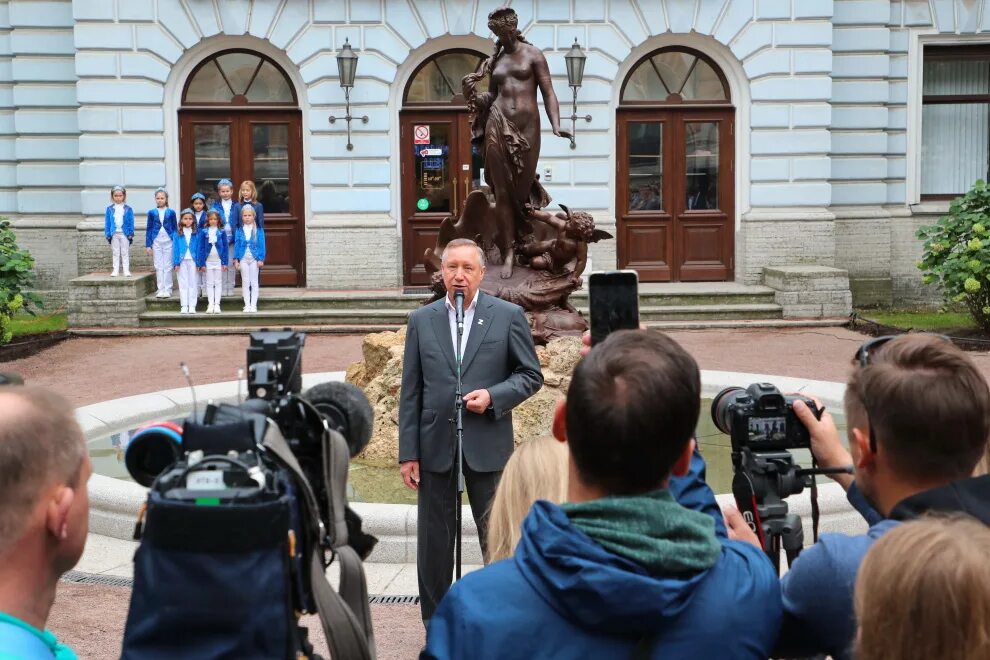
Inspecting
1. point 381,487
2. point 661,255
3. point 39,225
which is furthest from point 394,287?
point 381,487

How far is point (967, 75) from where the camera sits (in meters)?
22.4

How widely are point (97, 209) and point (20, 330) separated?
9.20 ft

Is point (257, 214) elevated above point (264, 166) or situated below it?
below

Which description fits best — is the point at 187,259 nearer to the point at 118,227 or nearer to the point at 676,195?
the point at 118,227

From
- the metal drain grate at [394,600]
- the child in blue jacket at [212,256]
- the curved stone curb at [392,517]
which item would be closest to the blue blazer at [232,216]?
the child in blue jacket at [212,256]

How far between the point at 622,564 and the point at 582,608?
0.10 m

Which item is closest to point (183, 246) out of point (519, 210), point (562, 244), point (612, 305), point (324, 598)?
point (519, 210)

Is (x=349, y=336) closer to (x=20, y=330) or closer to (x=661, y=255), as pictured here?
(x=20, y=330)

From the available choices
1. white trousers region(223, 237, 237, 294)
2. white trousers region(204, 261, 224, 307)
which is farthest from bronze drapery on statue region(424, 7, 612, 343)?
white trousers region(223, 237, 237, 294)

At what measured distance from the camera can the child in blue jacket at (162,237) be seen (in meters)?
19.2

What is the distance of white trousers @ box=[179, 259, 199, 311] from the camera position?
60.4 ft

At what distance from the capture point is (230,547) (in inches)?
81.7

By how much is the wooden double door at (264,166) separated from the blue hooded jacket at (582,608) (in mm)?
19114

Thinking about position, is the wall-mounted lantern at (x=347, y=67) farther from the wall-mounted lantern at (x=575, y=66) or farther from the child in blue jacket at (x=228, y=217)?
the wall-mounted lantern at (x=575, y=66)
